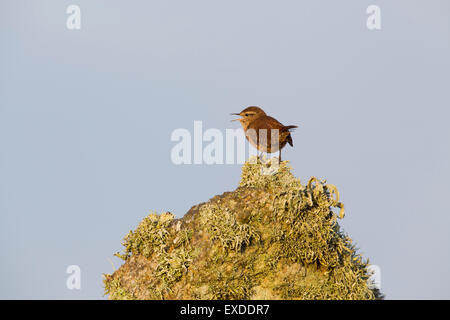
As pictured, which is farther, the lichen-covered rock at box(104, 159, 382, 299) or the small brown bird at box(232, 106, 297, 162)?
the small brown bird at box(232, 106, 297, 162)

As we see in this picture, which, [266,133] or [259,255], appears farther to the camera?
[266,133]

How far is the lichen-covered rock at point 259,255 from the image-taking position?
4.66m

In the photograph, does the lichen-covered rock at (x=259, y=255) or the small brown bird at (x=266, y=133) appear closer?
the lichen-covered rock at (x=259, y=255)

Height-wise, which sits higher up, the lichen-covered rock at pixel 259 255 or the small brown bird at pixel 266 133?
the small brown bird at pixel 266 133

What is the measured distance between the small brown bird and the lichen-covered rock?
191 centimetres

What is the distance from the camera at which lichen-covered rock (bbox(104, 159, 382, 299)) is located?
4660mm

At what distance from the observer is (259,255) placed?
4750 millimetres

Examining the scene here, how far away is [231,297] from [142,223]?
133 centimetres

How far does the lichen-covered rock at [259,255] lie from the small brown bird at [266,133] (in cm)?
191

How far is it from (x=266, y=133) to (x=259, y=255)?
8.45 ft

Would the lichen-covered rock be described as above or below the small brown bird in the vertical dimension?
below

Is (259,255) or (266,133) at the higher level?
(266,133)
